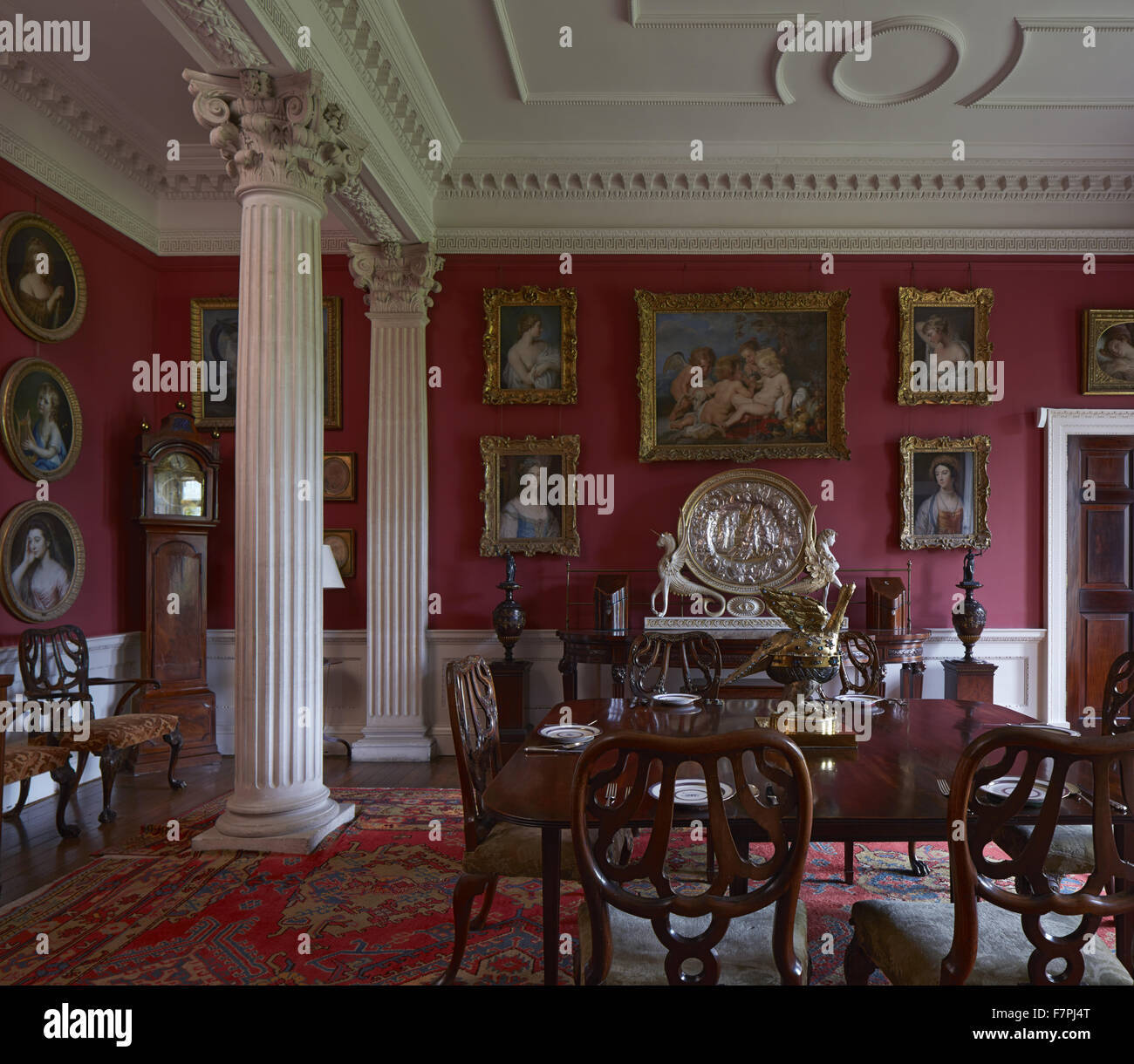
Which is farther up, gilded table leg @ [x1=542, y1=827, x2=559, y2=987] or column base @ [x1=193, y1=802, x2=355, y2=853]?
gilded table leg @ [x1=542, y1=827, x2=559, y2=987]

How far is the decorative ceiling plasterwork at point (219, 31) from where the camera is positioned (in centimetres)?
355

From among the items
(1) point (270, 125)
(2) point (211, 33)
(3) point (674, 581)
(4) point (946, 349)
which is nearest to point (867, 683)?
(3) point (674, 581)

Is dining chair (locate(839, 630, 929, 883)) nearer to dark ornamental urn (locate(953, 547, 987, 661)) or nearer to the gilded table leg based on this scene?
the gilded table leg

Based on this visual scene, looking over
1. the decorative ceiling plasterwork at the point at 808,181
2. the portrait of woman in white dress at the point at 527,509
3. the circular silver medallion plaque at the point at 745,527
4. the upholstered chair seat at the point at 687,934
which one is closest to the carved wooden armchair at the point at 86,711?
the portrait of woman in white dress at the point at 527,509

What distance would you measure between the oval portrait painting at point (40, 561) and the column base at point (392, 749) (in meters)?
2.52

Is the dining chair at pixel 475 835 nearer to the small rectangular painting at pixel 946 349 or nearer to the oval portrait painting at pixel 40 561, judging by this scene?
the oval portrait painting at pixel 40 561

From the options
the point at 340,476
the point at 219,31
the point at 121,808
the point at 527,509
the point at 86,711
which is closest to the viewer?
the point at 219,31

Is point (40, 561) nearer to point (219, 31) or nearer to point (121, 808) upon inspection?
point (121, 808)

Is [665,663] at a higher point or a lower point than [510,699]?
higher

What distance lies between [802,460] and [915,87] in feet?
9.73

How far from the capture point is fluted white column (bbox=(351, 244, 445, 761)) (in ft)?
22.9

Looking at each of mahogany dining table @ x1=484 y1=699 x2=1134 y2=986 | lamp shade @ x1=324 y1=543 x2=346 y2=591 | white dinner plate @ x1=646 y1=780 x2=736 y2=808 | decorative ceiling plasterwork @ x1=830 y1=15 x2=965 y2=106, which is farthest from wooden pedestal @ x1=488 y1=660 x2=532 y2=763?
decorative ceiling plasterwork @ x1=830 y1=15 x2=965 y2=106

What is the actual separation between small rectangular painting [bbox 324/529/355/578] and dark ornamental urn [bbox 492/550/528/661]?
1.44 meters

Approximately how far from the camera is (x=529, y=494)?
7180 millimetres
